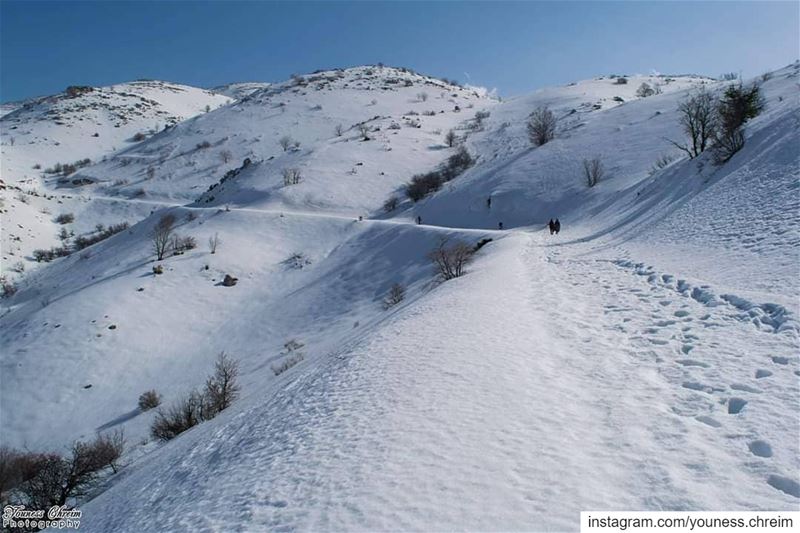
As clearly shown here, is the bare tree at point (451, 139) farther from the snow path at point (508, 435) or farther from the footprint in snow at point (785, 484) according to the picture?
the footprint in snow at point (785, 484)

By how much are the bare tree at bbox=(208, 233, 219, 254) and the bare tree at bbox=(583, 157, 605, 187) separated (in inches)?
1107

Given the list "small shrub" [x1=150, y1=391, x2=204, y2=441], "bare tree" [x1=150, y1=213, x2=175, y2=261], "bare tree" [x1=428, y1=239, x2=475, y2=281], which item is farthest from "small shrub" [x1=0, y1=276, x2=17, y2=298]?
"bare tree" [x1=428, y1=239, x2=475, y2=281]

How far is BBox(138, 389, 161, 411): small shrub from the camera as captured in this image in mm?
18766

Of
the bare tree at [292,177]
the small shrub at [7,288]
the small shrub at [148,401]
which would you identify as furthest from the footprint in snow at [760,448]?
the bare tree at [292,177]

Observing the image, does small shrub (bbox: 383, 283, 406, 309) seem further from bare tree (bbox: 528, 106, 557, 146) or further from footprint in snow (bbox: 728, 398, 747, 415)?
bare tree (bbox: 528, 106, 557, 146)

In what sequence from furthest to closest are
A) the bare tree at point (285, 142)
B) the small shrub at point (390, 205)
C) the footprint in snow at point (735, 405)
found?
the bare tree at point (285, 142)
the small shrub at point (390, 205)
the footprint in snow at point (735, 405)

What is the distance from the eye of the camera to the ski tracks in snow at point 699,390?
3.70m

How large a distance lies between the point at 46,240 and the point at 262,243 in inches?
1112

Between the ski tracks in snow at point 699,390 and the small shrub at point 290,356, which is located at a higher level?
the ski tracks in snow at point 699,390

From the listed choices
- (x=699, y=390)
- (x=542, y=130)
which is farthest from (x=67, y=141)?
(x=699, y=390)

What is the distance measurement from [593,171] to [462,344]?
29413mm

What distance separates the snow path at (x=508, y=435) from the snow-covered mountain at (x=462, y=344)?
0.03m

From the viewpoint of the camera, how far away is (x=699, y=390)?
5320 millimetres

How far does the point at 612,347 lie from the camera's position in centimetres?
713
